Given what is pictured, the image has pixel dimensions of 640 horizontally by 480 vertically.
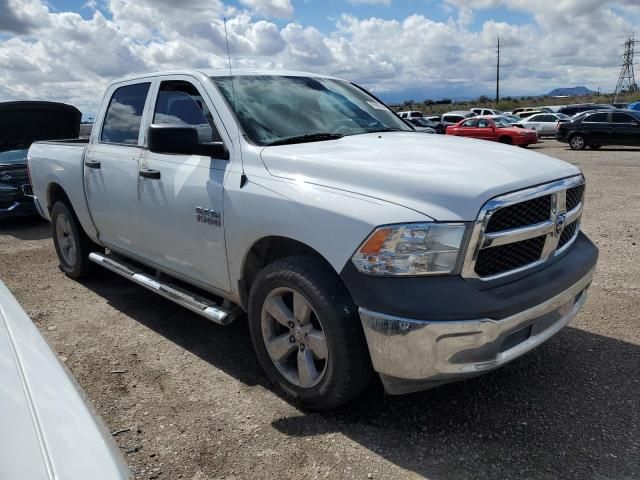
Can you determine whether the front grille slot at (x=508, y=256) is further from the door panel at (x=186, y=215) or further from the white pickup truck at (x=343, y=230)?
the door panel at (x=186, y=215)

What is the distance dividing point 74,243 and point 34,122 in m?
5.19

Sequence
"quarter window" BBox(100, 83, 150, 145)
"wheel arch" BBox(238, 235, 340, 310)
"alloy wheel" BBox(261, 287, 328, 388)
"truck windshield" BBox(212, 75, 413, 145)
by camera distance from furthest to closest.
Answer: "quarter window" BBox(100, 83, 150, 145)
"truck windshield" BBox(212, 75, 413, 145)
"wheel arch" BBox(238, 235, 340, 310)
"alloy wheel" BBox(261, 287, 328, 388)

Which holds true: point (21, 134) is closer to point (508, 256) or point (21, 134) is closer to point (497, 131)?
point (508, 256)

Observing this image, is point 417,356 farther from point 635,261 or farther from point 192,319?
point 635,261

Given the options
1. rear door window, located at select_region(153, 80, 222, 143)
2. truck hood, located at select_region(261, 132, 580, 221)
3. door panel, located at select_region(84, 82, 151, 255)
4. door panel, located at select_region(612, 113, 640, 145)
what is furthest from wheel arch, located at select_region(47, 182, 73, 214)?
door panel, located at select_region(612, 113, 640, 145)

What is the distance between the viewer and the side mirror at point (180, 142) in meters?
3.10

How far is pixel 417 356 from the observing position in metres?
2.41

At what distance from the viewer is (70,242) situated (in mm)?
5527

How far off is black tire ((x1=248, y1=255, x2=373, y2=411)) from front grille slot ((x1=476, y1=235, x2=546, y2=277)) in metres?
0.65

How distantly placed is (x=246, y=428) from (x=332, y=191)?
136 centimetres

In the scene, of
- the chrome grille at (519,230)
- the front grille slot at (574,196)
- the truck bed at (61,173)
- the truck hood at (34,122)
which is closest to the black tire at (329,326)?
the chrome grille at (519,230)

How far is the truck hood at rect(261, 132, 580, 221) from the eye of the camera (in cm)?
244

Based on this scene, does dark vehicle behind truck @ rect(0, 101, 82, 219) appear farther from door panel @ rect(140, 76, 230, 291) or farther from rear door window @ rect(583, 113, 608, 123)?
rear door window @ rect(583, 113, 608, 123)

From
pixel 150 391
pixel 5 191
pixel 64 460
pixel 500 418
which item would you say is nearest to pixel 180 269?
pixel 150 391
